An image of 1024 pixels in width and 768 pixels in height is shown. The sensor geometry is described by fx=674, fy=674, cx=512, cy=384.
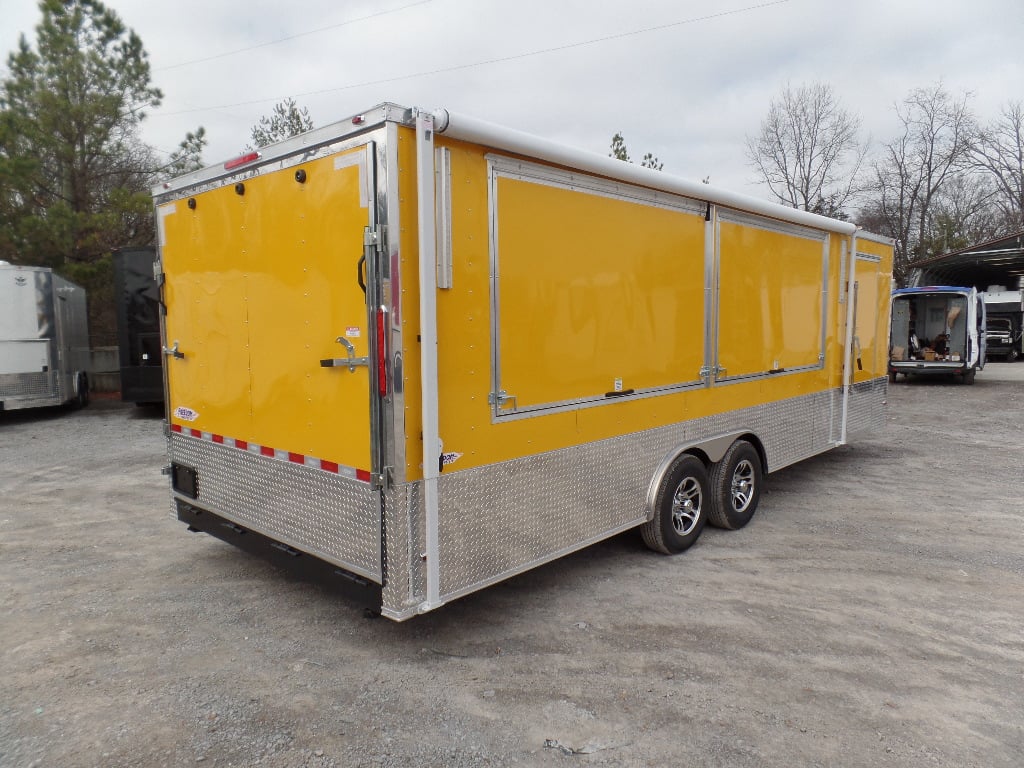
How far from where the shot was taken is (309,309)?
3.32 m

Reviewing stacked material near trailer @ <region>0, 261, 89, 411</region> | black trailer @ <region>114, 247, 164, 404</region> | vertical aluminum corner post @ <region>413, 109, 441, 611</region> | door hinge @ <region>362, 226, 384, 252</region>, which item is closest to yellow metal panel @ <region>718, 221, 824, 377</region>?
vertical aluminum corner post @ <region>413, 109, 441, 611</region>

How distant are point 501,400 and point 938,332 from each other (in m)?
18.4

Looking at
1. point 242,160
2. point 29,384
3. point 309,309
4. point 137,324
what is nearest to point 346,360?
point 309,309

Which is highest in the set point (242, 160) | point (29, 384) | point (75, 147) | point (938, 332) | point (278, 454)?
point (75, 147)

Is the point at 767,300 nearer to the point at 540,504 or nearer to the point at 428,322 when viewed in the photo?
the point at 540,504

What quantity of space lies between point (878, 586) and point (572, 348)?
99.9 inches

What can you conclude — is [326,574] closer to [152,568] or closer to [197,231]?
[152,568]

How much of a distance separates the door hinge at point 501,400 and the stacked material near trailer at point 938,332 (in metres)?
16.0

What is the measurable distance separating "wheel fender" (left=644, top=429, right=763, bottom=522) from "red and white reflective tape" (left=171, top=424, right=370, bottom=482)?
2072mm

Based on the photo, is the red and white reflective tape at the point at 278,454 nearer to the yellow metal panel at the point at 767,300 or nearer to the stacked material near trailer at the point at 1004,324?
the yellow metal panel at the point at 767,300

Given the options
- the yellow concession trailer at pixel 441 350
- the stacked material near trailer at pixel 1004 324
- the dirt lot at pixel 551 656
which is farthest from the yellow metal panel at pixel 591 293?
the stacked material near trailer at pixel 1004 324

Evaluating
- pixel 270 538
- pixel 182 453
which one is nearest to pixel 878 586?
pixel 270 538

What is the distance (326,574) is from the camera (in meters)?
3.45

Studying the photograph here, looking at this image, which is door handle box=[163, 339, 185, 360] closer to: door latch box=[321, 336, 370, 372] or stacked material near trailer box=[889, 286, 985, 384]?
door latch box=[321, 336, 370, 372]
